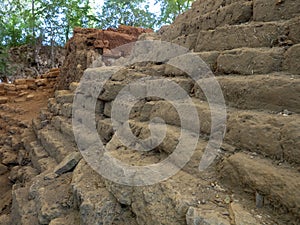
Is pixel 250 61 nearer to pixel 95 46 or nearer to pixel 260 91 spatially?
pixel 260 91

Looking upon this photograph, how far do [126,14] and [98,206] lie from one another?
25.5 feet

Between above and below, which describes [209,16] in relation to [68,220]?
above

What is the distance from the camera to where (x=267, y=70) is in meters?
1.43

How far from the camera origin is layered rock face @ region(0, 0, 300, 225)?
111 centimetres

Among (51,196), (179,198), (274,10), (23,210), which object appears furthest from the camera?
(23,210)

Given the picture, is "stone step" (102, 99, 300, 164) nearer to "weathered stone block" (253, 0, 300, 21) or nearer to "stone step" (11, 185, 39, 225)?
"weathered stone block" (253, 0, 300, 21)

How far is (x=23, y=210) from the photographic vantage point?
217cm

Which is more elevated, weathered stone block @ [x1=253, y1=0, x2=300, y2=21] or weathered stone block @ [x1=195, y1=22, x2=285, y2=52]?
weathered stone block @ [x1=253, y1=0, x2=300, y2=21]

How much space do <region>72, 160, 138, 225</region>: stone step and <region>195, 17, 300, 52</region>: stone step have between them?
1.25 m

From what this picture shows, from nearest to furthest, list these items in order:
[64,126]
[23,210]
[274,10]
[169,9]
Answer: [274,10] < [23,210] < [64,126] < [169,9]

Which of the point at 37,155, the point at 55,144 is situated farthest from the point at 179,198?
the point at 37,155

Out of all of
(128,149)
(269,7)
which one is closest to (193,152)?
(128,149)

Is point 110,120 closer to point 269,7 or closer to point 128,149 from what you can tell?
point 128,149

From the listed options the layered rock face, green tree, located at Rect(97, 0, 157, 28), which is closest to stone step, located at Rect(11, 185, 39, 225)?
Result: the layered rock face
